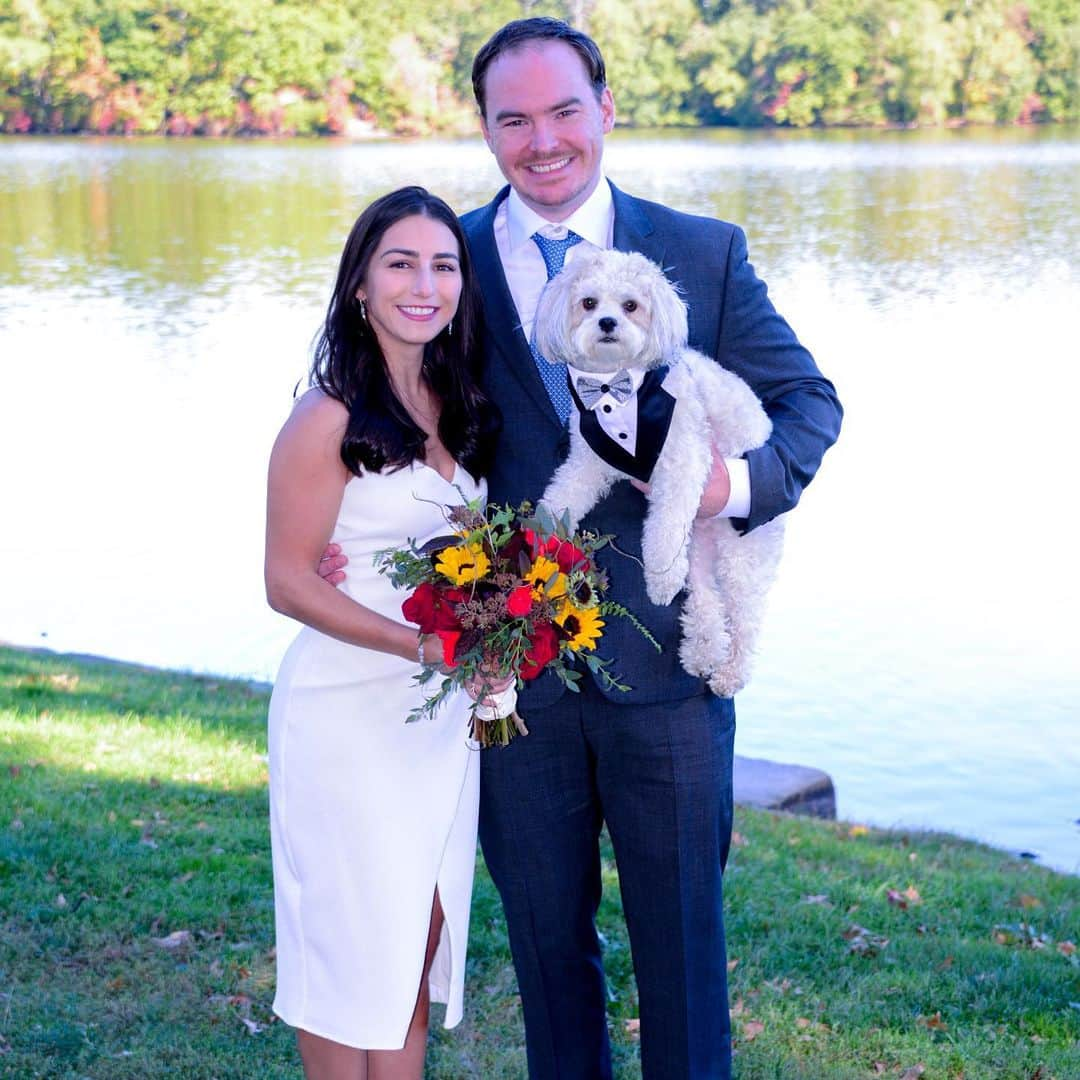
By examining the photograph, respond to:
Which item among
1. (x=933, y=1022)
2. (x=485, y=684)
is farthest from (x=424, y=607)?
(x=933, y=1022)

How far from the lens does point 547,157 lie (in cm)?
369

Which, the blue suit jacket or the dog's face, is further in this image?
the blue suit jacket

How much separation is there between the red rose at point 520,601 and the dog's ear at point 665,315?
0.70 m

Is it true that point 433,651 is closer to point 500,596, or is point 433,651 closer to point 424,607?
point 424,607

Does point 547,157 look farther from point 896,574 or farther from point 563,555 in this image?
point 896,574

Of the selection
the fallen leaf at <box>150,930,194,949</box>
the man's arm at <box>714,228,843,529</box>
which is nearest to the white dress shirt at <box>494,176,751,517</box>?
the man's arm at <box>714,228,843,529</box>

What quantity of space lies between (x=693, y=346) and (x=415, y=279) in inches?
28.4

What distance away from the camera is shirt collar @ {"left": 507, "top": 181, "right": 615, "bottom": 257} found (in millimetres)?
3791

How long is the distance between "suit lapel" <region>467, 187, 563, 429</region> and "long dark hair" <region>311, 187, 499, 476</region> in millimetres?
67

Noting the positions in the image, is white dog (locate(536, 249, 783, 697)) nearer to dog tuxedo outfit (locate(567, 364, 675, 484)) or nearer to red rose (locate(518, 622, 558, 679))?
dog tuxedo outfit (locate(567, 364, 675, 484))

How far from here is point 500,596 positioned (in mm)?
3221

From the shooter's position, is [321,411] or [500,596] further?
[321,411]

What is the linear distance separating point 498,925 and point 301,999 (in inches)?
75.5

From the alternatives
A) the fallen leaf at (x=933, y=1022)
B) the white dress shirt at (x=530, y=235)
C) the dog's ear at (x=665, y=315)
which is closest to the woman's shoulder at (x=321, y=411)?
the white dress shirt at (x=530, y=235)
